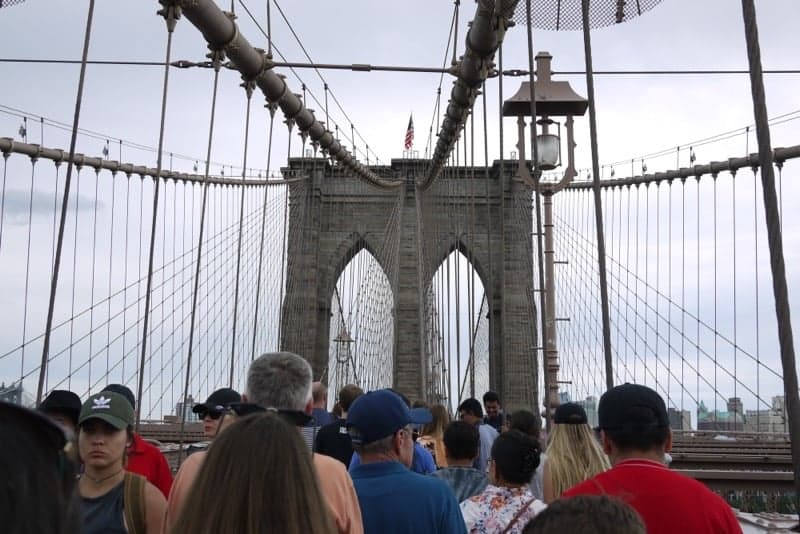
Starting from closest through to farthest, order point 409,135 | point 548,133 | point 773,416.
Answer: point 548,133
point 773,416
point 409,135

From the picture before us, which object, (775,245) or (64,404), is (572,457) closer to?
(775,245)

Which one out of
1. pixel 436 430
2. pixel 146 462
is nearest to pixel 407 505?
pixel 146 462

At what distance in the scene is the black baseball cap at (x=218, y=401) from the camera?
2.71m

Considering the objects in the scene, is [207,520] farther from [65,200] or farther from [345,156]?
[345,156]

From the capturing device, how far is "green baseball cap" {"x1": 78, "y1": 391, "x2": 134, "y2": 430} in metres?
1.95

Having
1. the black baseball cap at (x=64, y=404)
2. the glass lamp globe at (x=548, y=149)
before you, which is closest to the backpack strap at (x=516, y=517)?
the black baseball cap at (x=64, y=404)

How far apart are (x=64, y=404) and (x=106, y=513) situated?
104cm

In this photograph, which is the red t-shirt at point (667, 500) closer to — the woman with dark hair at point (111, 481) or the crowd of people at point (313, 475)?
the crowd of people at point (313, 475)

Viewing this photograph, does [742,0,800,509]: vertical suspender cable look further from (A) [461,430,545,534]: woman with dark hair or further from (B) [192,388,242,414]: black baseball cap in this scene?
(B) [192,388,242,414]: black baseball cap

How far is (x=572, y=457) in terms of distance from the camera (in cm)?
271

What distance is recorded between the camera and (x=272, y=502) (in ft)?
3.42

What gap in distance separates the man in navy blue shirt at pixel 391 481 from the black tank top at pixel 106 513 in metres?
0.48

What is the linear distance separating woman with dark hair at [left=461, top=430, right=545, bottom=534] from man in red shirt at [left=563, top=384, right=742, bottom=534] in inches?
15.9

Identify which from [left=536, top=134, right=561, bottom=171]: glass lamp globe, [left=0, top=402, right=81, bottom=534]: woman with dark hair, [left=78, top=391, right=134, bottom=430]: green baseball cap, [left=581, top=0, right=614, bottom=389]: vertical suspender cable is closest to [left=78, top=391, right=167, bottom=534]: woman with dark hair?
[left=78, top=391, right=134, bottom=430]: green baseball cap
